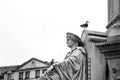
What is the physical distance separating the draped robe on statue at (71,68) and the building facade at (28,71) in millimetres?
48324

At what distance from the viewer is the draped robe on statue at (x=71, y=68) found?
1259 cm

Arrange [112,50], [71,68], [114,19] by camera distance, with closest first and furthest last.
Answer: [112,50]
[71,68]
[114,19]

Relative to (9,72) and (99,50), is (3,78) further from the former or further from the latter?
(99,50)

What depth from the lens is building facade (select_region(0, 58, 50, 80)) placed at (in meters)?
62.8

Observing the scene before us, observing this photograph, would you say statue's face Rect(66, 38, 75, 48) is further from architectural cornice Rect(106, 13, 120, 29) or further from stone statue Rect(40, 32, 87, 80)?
architectural cornice Rect(106, 13, 120, 29)

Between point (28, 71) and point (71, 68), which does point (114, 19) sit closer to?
point (71, 68)

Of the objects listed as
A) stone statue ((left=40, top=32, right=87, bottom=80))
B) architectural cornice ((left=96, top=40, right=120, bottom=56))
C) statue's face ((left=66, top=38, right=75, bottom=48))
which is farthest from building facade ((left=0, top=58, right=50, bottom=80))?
architectural cornice ((left=96, top=40, right=120, bottom=56))

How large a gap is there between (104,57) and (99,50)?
284 mm

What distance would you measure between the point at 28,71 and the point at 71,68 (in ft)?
171

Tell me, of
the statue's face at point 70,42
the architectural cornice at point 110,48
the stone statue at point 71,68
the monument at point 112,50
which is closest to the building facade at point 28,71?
the statue's face at point 70,42

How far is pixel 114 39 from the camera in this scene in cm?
1240

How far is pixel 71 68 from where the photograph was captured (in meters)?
12.7

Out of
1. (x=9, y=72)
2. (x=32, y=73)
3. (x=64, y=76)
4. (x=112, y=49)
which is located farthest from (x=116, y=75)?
(x=9, y=72)

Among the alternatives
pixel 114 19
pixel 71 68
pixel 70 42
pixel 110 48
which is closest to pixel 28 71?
pixel 70 42
